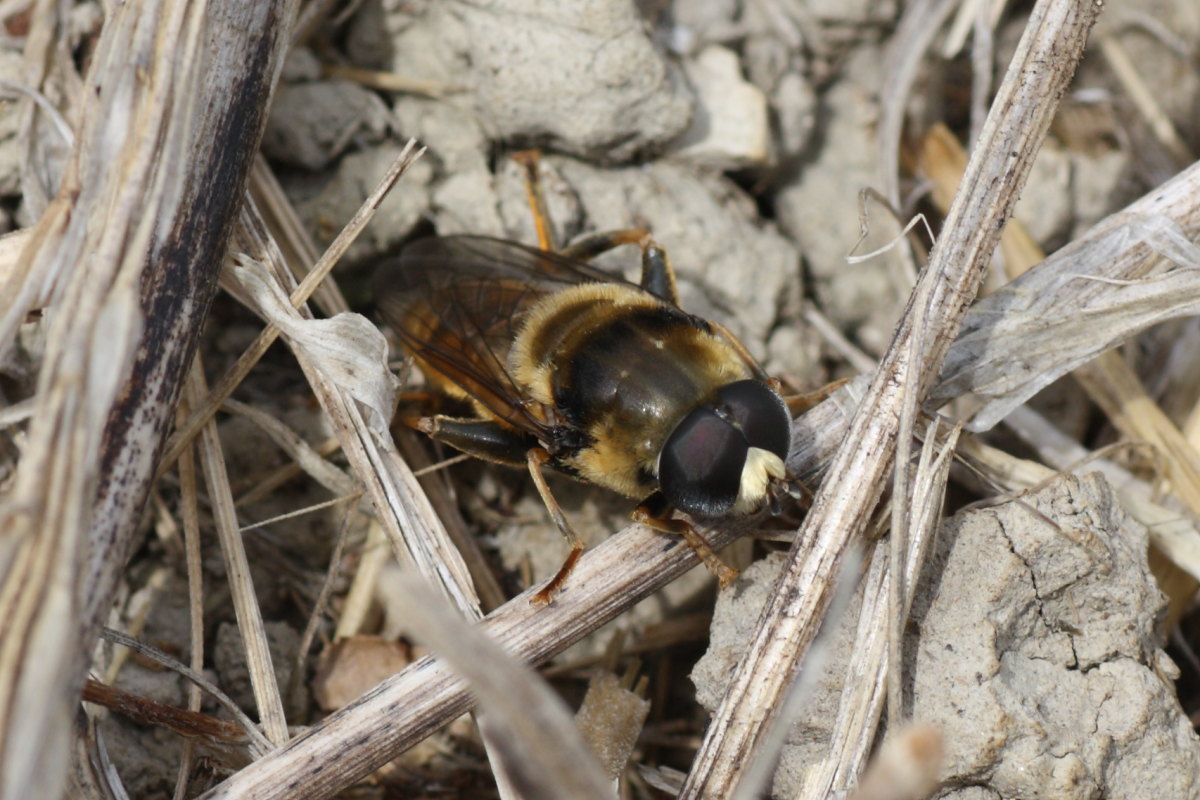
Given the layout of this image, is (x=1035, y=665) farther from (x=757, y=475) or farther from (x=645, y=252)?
(x=645, y=252)

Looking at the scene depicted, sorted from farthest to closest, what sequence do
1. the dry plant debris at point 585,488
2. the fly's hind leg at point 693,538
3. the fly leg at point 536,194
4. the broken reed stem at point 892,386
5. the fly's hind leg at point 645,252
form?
1. the fly leg at point 536,194
2. the fly's hind leg at point 645,252
3. the fly's hind leg at point 693,538
4. the broken reed stem at point 892,386
5. the dry plant debris at point 585,488

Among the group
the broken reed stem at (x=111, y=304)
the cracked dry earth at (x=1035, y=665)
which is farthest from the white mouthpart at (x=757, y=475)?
the broken reed stem at (x=111, y=304)

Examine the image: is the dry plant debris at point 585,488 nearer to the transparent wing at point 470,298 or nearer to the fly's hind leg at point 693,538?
the fly's hind leg at point 693,538

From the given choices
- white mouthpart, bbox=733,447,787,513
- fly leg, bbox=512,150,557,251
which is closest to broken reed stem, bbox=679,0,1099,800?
white mouthpart, bbox=733,447,787,513

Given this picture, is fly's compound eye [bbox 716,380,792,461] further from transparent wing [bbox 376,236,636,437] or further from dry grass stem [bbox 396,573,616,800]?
dry grass stem [bbox 396,573,616,800]

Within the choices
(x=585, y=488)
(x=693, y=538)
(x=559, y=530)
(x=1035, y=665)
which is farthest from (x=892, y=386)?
(x=585, y=488)

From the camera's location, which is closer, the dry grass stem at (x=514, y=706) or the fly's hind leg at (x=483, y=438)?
the dry grass stem at (x=514, y=706)
